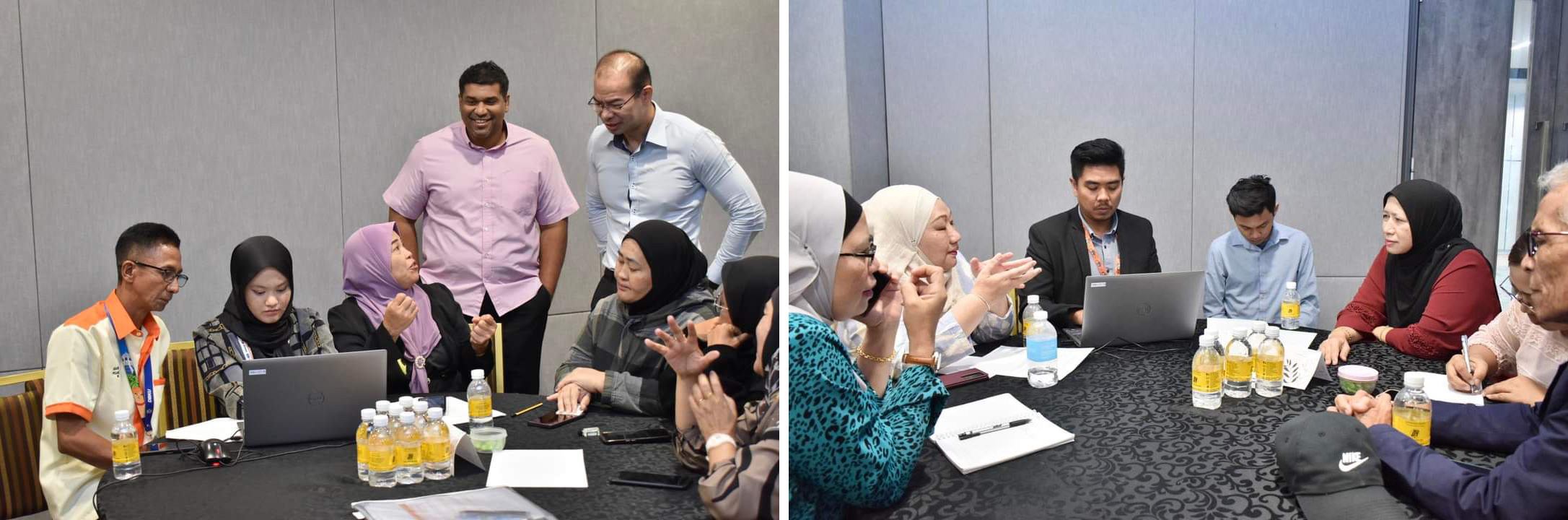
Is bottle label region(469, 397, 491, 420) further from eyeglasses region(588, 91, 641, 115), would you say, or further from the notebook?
the notebook

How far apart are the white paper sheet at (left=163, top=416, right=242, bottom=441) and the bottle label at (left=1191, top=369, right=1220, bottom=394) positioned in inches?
63.5

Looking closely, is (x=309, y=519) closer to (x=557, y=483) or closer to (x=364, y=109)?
(x=557, y=483)

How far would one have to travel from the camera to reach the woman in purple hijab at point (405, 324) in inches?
80.0

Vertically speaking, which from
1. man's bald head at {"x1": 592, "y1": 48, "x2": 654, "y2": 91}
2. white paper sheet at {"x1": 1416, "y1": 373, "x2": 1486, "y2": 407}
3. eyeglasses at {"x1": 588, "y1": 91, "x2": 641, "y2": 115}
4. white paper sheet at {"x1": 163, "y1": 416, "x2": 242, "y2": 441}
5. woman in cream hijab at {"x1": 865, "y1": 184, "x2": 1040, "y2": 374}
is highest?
man's bald head at {"x1": 592, "y1": 48, "x2": 654, "y2": 91}

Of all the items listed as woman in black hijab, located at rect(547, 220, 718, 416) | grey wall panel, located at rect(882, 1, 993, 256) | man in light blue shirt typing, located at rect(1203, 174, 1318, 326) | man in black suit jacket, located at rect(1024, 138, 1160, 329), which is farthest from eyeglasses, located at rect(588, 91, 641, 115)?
man in light blue shirt typing, located at rect(1203, 174, 1318, 326)

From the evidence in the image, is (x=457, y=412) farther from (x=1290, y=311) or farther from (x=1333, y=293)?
(x=1333, y=293)

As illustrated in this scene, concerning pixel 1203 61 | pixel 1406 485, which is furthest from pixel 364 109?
pixel 1203 61

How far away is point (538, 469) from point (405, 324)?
3.09 ft

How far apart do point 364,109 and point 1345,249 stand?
3.47 metres

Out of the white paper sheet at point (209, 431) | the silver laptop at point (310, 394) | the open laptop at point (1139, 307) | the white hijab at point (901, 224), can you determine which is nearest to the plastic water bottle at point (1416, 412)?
the open laptop at point (1139, 307)

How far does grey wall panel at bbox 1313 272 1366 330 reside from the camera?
328 centimetres

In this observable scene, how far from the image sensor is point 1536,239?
1.22 metres

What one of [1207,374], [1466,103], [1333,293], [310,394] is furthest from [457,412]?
[1466,103]

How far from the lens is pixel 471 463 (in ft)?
4.32
